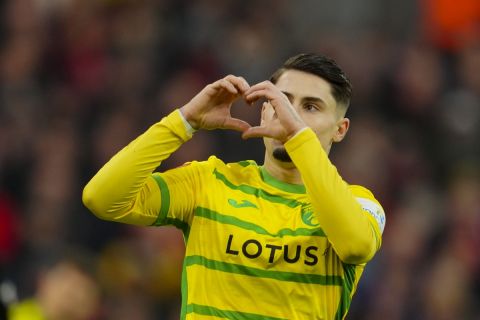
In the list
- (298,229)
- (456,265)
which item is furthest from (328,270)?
(456,265)

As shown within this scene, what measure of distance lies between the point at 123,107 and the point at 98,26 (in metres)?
1.31

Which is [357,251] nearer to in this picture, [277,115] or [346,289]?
[346,289]

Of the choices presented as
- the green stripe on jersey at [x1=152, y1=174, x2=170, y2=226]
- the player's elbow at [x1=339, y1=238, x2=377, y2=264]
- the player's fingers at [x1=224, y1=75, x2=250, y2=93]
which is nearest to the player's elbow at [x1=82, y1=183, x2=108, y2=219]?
the green stripe on jersey at [x1=152, y1=174, x2=170, y2=226]

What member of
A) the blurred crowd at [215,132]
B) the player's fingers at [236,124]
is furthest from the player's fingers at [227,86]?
the blurred crowd at [215,132]

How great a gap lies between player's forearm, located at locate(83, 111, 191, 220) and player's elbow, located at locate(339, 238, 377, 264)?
76 centimetres

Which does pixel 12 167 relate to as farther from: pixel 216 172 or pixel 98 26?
pixel 216 172

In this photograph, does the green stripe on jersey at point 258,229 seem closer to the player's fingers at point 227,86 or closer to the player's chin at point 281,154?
the player's chin at point 281,154

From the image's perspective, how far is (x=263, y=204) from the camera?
5309mm

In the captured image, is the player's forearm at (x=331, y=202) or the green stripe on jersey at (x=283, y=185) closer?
the player's forearm at (x=331, y=202)

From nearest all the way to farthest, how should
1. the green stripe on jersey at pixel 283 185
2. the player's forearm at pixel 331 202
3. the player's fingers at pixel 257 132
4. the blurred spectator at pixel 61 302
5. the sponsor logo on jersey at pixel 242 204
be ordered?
the player's forearm at pixel 331 202
the player's fingers at pixel 257 132
the sponsor logo on jersey at pixel 242 204
the green stripe on jersey at pixel 283 185
the blurred spectator at pixel 61 302

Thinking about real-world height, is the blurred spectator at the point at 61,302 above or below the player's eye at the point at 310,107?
below

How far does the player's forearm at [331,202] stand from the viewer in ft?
16.2

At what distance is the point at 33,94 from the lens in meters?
11.5

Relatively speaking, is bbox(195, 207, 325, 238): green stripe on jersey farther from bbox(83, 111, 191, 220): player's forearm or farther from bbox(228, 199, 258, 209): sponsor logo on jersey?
bbox(83, 111, 191, 220): player's forearm
